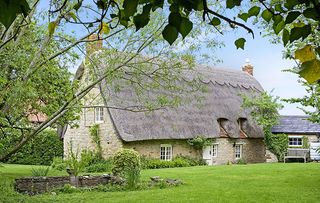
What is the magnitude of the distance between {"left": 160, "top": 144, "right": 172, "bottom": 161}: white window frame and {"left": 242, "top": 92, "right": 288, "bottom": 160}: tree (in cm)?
626

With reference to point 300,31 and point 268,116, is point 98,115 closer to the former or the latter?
point 268,116

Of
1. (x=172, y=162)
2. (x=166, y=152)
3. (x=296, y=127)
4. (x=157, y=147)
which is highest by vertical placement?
(x=296, y=127)

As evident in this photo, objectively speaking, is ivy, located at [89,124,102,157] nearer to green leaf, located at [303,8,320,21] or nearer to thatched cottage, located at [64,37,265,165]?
thatched cottage, located at [64,37,265,165]

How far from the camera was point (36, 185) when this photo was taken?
14.5 m

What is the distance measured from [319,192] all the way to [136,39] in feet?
21.9

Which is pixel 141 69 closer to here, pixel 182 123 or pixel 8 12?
pixel 8 12

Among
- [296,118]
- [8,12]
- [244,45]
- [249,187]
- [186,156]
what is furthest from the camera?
[296,118]

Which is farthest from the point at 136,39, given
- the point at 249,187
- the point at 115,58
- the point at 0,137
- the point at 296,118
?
the point at 296,118

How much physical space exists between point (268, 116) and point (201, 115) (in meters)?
4.68

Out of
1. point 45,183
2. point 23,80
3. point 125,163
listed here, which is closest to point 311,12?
point 23,80

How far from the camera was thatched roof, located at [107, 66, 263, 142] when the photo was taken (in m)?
24.0

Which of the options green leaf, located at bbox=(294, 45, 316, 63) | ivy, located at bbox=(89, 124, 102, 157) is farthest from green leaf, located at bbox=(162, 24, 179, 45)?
ivy, located at bbox=(89, 124, 102, 157)

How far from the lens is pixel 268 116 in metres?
29.5

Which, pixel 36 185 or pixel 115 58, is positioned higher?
pixel 115 58
